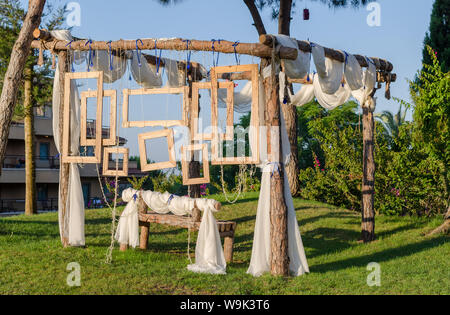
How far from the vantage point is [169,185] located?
593 inches

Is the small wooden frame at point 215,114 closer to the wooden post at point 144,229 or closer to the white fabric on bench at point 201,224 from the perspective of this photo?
the white fabric on bench at point 201,224

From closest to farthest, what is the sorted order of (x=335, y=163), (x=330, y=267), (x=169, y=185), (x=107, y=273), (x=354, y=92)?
(x=107, y=273) < (x=330, y=267) < (x=354, y=92) < (x=335, y=163) < (x=169, y=185)

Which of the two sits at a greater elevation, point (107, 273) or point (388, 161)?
point (388, 161)

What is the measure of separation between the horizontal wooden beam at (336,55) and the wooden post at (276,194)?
46 cm

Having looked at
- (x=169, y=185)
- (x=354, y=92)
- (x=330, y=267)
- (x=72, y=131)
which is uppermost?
(x=354, y=92)

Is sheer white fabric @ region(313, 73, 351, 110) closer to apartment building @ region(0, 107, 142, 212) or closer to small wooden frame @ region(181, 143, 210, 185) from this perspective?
small wooden frame @ region(181, 143, 210, 185)

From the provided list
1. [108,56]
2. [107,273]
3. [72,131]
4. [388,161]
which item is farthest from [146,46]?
[388,161]

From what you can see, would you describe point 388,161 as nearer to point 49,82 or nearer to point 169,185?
point 169,185

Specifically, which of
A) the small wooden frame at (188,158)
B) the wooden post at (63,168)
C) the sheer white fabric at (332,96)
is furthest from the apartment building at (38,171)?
the small wooden frame at (188,158)

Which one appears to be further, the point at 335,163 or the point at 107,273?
the point at 335,163

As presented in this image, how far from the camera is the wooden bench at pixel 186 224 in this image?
6920 millimetres

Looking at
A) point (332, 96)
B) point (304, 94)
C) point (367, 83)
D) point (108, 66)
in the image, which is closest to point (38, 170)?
point (108, 66)

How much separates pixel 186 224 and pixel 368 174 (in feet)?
12.2
